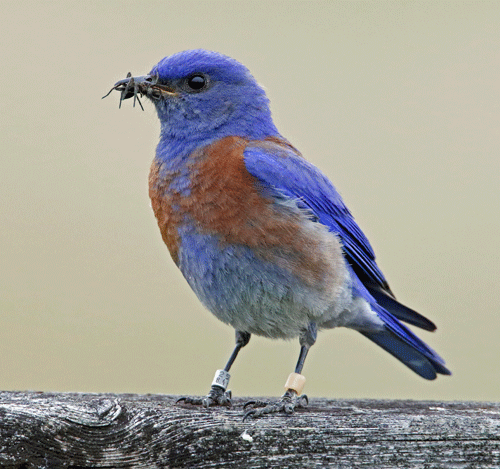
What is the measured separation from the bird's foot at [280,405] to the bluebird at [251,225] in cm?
2

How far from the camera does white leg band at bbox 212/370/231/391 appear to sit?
3604mm

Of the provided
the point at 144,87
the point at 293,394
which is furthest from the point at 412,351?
the point at 144,87

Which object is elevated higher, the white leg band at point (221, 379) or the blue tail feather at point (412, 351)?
the blue tail feather at point (412, 351)

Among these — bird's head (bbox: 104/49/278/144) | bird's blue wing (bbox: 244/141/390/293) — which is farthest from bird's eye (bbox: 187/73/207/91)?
bird's blue wing (bbox: 244/141/390/293)

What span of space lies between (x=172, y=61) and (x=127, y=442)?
2279mm

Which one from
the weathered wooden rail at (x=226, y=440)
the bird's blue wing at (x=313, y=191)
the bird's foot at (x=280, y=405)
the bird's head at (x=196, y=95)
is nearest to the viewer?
the weathered wooden rail at (x=226, y=440)

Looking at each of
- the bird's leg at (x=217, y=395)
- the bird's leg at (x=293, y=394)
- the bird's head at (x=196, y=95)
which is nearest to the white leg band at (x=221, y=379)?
the bird's leg at (x=217, y=395)

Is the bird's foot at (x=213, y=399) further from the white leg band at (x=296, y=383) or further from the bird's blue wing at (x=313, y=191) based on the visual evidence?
the bird's blue wing at (x=313, y=191)

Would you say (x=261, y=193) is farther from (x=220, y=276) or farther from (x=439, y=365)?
(x=439, y=365)

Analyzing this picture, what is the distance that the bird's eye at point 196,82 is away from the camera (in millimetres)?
4148

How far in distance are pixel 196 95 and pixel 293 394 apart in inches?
67.5

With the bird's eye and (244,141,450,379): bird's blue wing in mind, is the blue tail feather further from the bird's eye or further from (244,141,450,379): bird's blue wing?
the bird's eye

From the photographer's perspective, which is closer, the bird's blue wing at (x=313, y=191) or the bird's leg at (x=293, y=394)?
the bird's leg at (x=293, y=394)

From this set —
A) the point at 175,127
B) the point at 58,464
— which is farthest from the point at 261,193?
the point at 58,464
